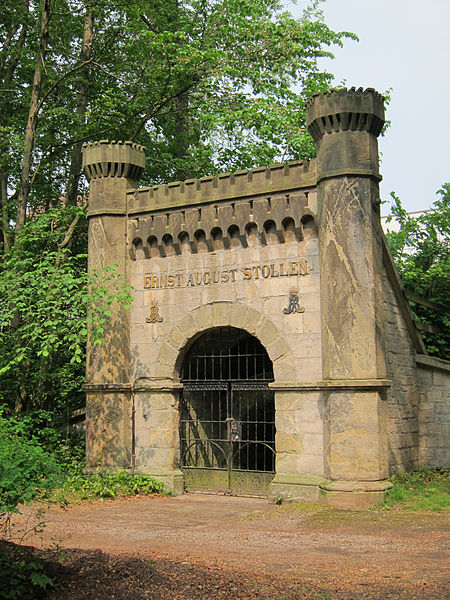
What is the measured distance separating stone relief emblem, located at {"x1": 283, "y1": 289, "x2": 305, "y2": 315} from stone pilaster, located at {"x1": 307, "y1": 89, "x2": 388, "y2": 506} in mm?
441

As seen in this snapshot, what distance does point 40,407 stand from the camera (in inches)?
618

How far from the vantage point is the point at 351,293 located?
11.0m

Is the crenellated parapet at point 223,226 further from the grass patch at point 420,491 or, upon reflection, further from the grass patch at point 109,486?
the grass patch at point 420,491

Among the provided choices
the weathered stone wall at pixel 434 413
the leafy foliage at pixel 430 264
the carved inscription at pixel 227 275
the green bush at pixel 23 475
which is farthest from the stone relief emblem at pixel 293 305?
the green bush at pixel 23 475

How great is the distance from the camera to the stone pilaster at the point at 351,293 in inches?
423

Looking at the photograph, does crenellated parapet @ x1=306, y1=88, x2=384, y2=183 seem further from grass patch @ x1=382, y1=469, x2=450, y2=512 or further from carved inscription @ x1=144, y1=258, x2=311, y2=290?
grass patch @ x1=382, y1=469, x2=450, y2=512

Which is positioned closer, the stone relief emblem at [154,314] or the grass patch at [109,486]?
the grass patch at [109,486]

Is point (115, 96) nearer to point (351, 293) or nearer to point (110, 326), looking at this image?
point (110, 326)

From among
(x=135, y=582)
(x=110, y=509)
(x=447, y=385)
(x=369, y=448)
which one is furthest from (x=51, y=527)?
(x=447, y=385)

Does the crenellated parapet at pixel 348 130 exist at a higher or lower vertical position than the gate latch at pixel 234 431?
higher

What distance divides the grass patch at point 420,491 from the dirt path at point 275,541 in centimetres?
57

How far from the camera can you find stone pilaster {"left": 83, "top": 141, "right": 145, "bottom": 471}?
13.0 metres

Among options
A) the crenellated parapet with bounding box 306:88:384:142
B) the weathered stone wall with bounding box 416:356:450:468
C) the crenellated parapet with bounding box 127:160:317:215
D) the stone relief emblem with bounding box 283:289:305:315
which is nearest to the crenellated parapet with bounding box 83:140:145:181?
the crenellated parapet with bounding box 127:160:317:215

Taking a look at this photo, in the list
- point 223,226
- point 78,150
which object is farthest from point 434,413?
point 78,150
